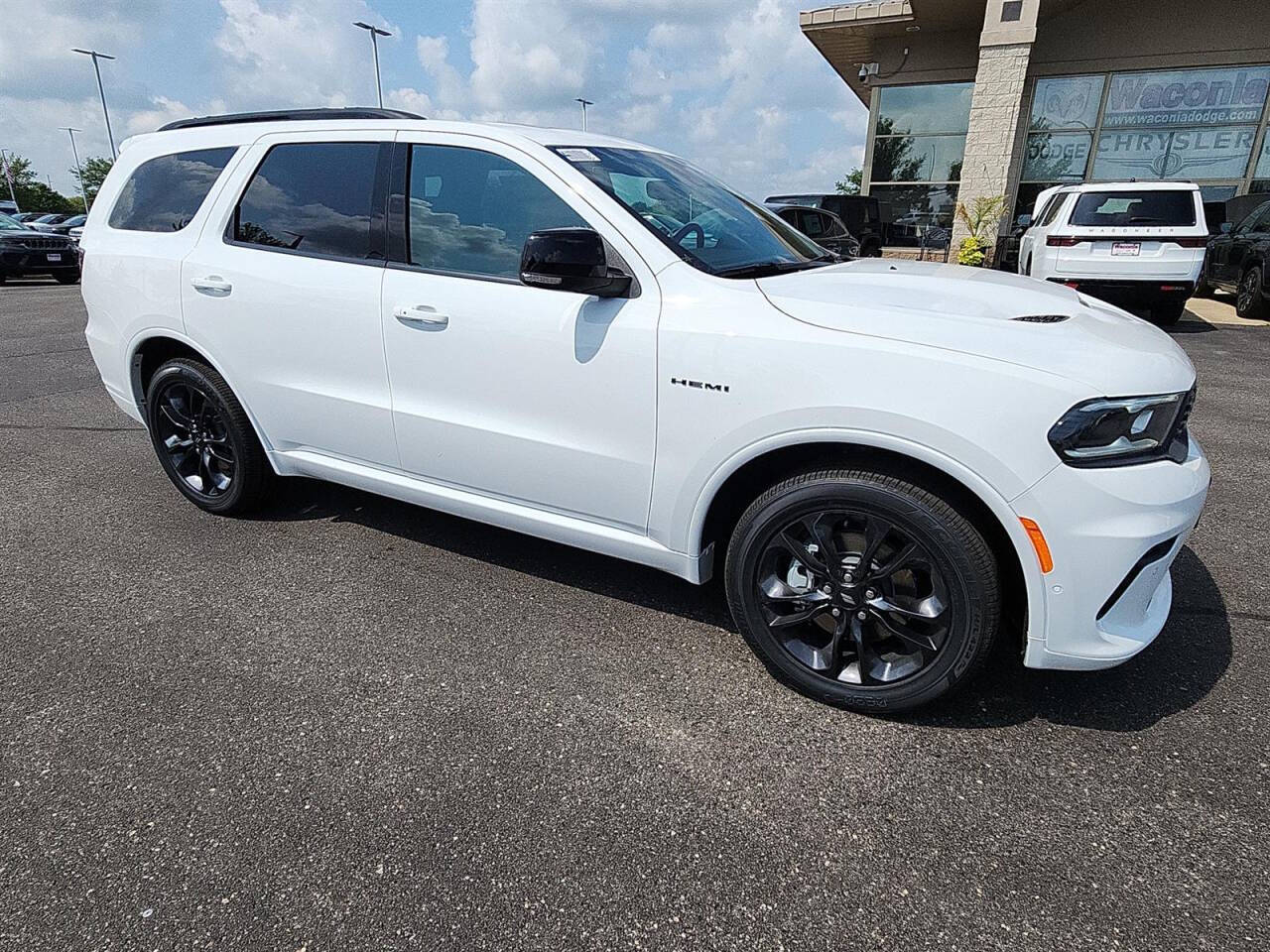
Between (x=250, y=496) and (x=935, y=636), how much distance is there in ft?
10.6

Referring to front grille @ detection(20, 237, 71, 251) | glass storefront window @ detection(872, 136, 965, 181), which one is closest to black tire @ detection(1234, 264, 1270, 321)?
glass storefront window @ detection(872, 136, 965, 181)

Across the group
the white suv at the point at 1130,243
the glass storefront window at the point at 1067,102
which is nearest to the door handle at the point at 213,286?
the white suv at the point at 1130,243

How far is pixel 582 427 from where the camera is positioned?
2678 mm

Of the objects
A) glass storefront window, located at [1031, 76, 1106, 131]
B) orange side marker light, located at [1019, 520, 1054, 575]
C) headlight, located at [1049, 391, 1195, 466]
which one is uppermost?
glass storefront window, located at [1031, 76, 1106, 131]

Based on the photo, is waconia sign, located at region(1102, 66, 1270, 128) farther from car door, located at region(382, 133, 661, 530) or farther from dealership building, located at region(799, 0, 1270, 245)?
car door, located at region(382, 133, 661, 530)

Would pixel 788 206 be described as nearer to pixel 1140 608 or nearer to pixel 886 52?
pixel 886 52

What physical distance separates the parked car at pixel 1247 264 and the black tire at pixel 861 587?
36.9 feet

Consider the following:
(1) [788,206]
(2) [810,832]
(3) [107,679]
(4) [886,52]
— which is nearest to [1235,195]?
(4) [886,52]

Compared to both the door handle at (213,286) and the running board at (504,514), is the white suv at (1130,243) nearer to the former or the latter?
the running board at (504,514)

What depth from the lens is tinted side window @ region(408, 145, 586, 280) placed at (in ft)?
9.11

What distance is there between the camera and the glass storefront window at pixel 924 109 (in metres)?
18.1

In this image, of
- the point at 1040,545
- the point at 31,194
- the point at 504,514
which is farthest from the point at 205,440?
the point at 31,194

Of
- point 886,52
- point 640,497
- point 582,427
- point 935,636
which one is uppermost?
point 886,52

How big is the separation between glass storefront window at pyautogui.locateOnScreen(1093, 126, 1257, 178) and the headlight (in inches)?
724
